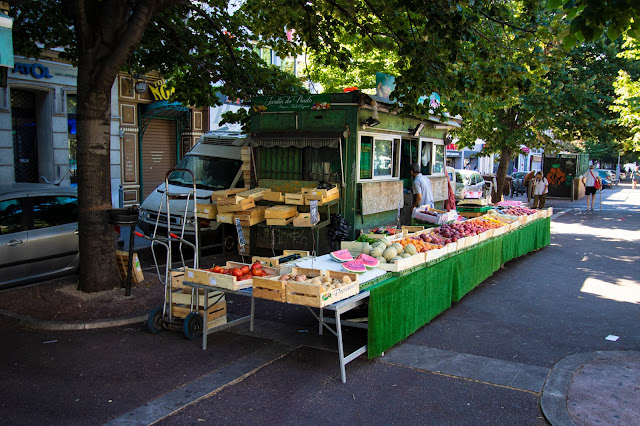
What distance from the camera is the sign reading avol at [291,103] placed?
33.5 feet

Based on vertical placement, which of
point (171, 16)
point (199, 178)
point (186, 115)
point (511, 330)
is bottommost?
point (511, 330)

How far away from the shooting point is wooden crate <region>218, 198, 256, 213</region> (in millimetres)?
9602

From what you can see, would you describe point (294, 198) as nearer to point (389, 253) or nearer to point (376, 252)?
point (376, 252)

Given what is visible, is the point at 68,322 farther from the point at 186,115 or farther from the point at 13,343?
the point at 186,115

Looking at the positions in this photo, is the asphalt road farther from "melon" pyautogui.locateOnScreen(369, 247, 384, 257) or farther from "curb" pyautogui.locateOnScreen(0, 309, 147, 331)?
"melon" pyautogui.locateOnScreen(369, 247, 384, 257)

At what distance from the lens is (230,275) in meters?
5.72

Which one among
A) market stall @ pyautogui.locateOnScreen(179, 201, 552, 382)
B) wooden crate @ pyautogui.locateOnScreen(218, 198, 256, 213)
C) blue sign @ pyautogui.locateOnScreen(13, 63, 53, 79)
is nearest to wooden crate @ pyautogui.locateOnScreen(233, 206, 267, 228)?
wooden crate @ pyautogui.locateOnScreen(218, 198, 256, 213)

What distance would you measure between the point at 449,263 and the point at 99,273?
17.1ft

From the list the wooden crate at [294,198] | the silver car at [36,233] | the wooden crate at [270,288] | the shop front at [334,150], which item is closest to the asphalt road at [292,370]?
the wooden crate at [270,288]

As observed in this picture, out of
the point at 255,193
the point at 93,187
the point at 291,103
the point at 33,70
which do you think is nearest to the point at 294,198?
the point at 255,193

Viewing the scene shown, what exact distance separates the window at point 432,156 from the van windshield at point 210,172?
4.93m

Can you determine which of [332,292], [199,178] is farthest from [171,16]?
[332,292]

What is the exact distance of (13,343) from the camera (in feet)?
20.2

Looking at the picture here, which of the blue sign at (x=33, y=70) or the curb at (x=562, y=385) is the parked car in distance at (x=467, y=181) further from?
the curb at (x=562, y=385)
